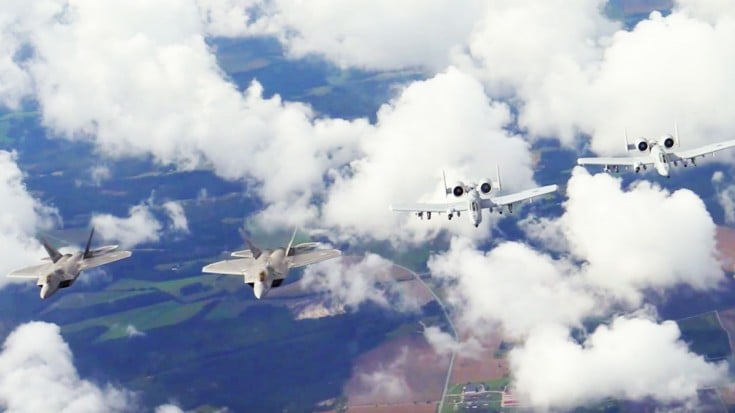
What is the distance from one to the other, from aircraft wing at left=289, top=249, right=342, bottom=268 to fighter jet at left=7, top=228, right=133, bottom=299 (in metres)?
12.5

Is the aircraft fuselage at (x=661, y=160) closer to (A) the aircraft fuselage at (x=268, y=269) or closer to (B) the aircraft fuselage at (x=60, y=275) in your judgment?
(A) the aircraft fuselage at (x=268, y=269)

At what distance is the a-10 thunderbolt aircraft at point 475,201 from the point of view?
250ft

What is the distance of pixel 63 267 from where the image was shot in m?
57.4

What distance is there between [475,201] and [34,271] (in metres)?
41.7

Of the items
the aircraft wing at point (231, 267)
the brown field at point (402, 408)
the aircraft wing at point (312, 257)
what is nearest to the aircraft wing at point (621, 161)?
the aircraft wing at point (312, 257)

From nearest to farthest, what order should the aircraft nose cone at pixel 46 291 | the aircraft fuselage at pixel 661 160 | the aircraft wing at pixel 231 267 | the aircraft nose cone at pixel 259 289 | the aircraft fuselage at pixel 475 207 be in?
the aircraft nose cone at pixel 259 289 < the aircraft nose cone at pixel 46 291 < the aircraft wing at pixel 231 267 < the aircraft fuselage at pixel 475 207 < the aircraft fuselage at pixel 661 160

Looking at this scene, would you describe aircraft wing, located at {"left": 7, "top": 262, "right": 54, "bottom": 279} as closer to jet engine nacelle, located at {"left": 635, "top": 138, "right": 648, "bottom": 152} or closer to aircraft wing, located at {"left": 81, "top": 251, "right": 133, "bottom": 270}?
aircraft wing, located at {"left": 81, "top": 251, "right": 133, "bottom": 270}

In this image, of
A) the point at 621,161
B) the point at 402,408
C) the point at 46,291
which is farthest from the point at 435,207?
the point at 402,408

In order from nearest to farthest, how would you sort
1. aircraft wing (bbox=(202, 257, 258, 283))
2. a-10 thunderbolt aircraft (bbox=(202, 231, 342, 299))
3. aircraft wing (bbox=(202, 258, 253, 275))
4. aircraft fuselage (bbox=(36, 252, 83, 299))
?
a-10 thunderbolt aircraft (bbox=(202, 231, 342, 299)) < aircraft fuselage (bbox=(36, 252, 83, 299)) < aircraft wing (bbox=(202, 257, 258, 283)) < aircraft wing (bbox=(202, 258, 253, 275))

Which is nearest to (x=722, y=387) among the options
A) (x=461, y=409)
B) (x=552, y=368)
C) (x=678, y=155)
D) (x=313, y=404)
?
(x=552, y=368)

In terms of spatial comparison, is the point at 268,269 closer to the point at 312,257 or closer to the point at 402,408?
the point at 312,257

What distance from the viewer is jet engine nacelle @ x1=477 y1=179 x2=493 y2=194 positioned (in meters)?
78.4

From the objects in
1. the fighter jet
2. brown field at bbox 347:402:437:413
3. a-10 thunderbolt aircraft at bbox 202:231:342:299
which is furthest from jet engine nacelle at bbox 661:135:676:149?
brown field at bbox 347:402:437:413

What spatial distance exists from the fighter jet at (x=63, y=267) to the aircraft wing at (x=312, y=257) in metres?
12.5
